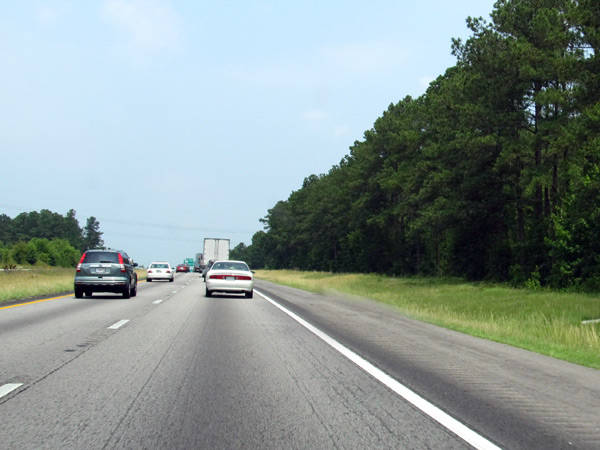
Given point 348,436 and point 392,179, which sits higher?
point 392,179

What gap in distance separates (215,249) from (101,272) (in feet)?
150

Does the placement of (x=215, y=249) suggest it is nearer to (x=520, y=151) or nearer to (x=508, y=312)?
(x=520, y=151)

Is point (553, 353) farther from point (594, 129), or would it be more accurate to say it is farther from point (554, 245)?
point (554, 245)

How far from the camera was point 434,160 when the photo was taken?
46219 millimetres

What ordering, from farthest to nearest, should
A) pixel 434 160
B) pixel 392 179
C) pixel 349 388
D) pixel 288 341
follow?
pixel 392 179, pixel 434 160, pixel 288 341, pixel 349 388

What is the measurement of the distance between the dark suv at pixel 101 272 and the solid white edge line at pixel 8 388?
53.9ft

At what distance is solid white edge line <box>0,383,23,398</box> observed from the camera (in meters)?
6.11

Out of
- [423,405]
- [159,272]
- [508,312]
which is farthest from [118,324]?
[159,272]

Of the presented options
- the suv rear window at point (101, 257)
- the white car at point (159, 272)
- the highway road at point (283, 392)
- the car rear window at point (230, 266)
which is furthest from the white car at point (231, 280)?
the white car at point (159, 272)

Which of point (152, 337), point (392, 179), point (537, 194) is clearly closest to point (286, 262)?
point (392, 179)

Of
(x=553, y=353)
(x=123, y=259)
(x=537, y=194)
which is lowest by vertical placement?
(x=553, y=353)

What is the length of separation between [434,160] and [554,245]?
1367 cm

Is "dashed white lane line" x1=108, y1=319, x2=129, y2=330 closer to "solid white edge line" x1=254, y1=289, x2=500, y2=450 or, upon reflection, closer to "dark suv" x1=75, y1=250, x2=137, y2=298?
"solid white edge line" x1=254, y1=289, x2=500, y2=450

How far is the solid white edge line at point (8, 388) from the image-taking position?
6113 mm
